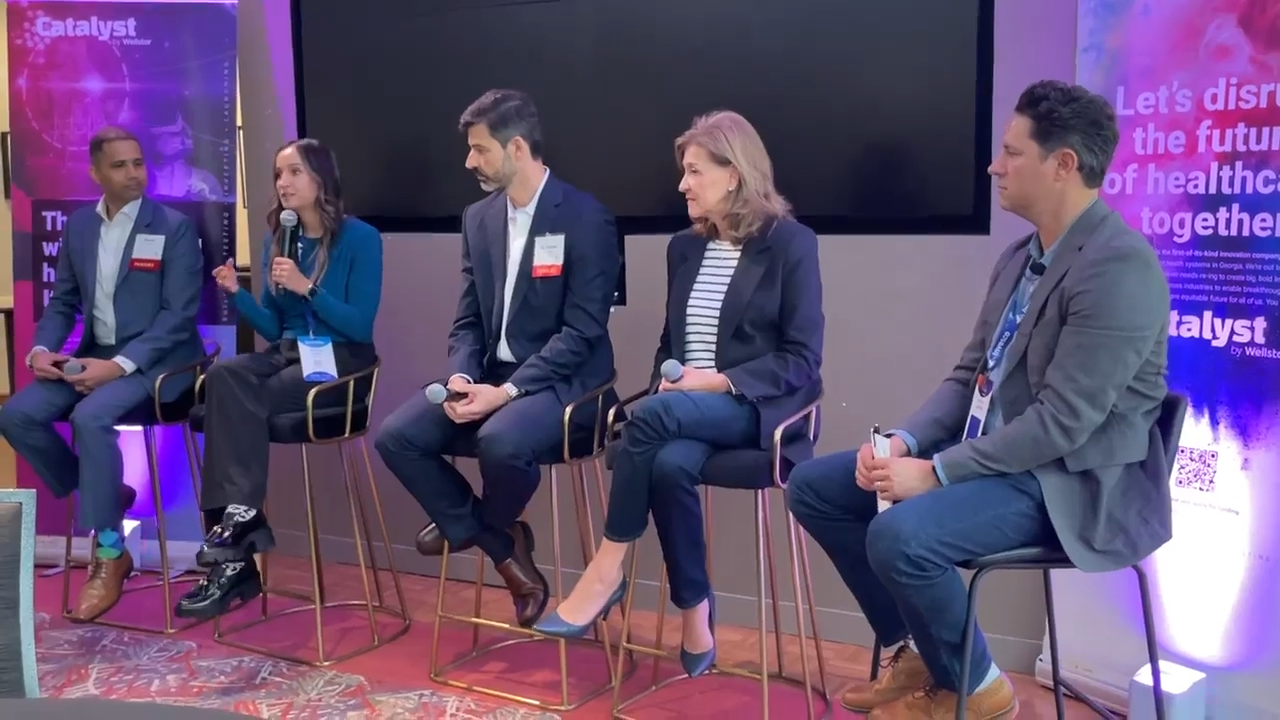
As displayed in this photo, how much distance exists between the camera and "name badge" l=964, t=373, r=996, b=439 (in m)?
2.44

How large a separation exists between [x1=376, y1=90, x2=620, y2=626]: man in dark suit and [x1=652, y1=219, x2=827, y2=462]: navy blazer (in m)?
0.46

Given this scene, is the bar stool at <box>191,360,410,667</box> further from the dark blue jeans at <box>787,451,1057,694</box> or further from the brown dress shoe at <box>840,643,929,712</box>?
the dark blue jeans at <box>787,451,1057,694</box>

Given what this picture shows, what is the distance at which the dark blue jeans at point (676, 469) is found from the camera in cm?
271

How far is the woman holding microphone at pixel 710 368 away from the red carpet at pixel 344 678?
324mm

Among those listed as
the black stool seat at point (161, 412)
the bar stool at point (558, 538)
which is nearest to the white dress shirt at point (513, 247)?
the bar stool at point (558, 538)

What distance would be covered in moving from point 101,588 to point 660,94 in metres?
2.32

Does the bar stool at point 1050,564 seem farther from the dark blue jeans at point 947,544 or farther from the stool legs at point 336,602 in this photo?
the stool legs at point 336,602

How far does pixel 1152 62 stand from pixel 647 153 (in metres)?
1.53

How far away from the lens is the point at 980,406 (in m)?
2.46

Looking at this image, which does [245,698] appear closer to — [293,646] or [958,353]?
[293,646]

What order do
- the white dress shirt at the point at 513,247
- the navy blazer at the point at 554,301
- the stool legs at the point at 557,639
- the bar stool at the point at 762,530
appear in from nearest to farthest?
the bar stool at the point at 762,530 → the stool legs at the point at 557,639 → the navy blazer at the point at 554,301 → the white dress shirt at the point at 513,247

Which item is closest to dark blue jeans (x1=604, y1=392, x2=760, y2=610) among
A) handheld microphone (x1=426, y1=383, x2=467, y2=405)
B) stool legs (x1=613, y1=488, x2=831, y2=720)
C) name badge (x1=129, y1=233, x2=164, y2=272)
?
stool legs (x1=613, y1=488, x2=831, y2=720)

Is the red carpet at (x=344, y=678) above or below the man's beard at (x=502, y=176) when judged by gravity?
below

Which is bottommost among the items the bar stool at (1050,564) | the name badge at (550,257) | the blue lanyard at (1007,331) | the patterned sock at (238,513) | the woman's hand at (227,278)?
the patterned sock at (238,513)
